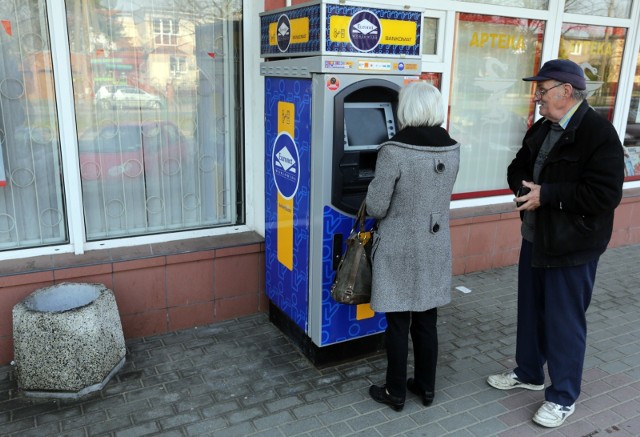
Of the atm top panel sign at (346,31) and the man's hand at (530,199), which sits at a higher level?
the atm top panel sign at (346,31)

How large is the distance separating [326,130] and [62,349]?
188 centimetres

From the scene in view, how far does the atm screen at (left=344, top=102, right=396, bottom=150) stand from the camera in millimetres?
3074

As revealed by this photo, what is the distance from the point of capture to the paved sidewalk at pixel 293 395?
285 centimetres

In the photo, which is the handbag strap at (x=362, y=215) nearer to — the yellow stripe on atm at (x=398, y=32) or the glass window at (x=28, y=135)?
the yellow stripe on atm at (x=398, y=32)

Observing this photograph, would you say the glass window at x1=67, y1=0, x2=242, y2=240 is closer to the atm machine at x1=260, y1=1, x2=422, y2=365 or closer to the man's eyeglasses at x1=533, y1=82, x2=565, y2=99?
the atm machine at x1=260, y1=1, x2=422, y2=365

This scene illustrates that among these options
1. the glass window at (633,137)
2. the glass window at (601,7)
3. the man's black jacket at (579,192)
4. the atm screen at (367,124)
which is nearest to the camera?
the man's black jacket at (579,192)

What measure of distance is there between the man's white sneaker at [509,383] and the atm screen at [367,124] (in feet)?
5.12

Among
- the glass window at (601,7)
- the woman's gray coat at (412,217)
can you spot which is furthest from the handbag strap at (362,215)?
the glass window at (601,7)

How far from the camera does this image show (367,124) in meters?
3.13

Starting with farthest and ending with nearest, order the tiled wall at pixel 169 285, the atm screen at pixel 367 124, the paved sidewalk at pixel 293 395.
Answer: the tiled wall at pixel 169 285 < the atm screen at pixel 367 124 < the paved sidewalk at pixel 293 395

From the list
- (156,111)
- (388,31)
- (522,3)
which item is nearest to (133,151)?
(156,111)

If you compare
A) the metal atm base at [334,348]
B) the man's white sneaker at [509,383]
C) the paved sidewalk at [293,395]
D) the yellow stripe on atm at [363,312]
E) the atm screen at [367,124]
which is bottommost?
the paved sidewalk at [293,395]

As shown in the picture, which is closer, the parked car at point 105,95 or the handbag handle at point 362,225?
the handbag handle at point 362,225

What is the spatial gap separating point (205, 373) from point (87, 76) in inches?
79.7
